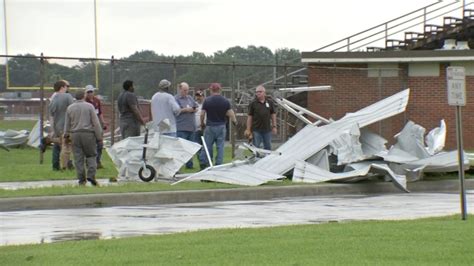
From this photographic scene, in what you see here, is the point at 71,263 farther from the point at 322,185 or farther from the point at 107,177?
the point at 107,177

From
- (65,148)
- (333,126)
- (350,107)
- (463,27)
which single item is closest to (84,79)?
(65,148)

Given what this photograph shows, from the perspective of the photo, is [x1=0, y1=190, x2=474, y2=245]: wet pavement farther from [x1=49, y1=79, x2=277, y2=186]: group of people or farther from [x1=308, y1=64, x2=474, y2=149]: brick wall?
[x1=308, y1=64, x2=474, y2=149]: brick wall

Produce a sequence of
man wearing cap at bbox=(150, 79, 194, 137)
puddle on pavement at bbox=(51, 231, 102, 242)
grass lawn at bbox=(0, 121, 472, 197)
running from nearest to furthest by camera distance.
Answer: puddle on pavement at bbox=(51, 231, 102, 242)
grass lawn at bbox=(0, 121, 472, 197)
man wearing cap at bbox=(150, 79, 194, 137)

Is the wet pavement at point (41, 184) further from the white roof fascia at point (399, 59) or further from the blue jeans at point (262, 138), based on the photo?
the white roof fascia at point (399, 59)

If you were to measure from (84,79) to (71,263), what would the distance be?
18.6 metres

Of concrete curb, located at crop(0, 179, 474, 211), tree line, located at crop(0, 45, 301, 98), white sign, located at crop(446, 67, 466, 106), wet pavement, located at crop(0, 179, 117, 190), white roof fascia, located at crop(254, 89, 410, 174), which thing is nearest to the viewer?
white sign, located at crop(446, 67, 466, 106)

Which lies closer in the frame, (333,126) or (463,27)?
(333,126)

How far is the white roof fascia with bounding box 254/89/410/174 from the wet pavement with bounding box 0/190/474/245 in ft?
6.54

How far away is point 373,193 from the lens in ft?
61.1

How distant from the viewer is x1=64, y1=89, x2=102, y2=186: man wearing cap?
17.3 metres

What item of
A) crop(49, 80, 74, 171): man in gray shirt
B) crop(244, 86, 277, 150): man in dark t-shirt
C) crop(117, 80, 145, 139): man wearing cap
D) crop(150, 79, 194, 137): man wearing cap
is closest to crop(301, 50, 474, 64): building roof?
crop(244, 86, 277, 150): man in dark t-shirt

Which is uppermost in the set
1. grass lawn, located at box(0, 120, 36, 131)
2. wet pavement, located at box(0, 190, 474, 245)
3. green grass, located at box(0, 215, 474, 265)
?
grass lawn, located at box(0, 120, 36, 131)

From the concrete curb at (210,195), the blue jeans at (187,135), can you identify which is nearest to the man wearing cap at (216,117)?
the blue jeans at (187,135)

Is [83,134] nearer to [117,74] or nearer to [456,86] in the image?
[456,86]
